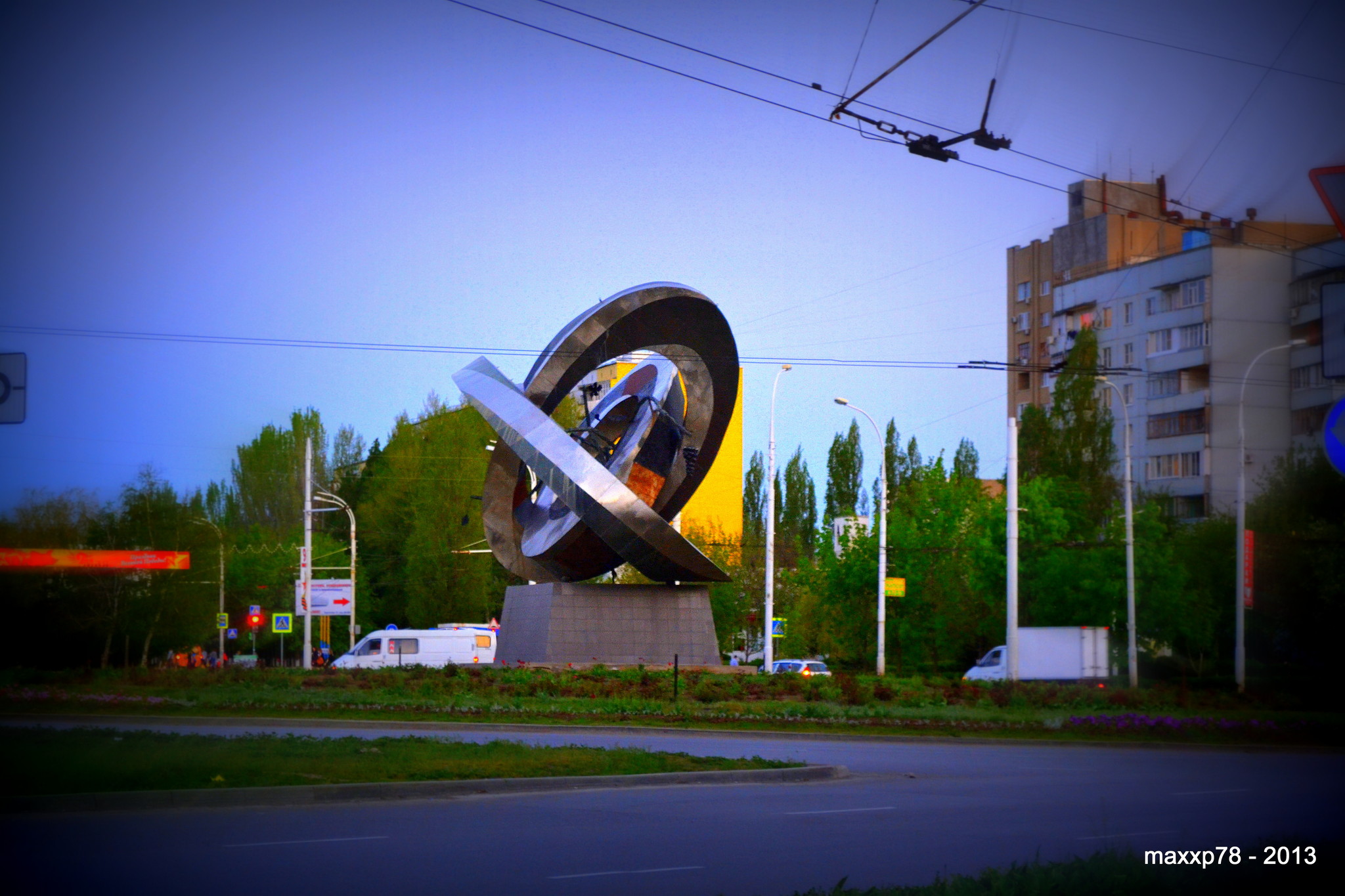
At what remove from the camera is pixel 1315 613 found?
29.6 ft

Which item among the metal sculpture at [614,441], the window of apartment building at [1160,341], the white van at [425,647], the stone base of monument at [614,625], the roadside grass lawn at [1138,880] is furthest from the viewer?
the white van at [425,647]

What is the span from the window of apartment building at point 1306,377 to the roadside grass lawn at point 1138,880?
10.2 ft

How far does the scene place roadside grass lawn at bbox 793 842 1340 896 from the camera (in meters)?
6.45

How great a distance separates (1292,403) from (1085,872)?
3.76m

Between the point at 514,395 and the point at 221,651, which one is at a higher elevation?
the point at 514,395

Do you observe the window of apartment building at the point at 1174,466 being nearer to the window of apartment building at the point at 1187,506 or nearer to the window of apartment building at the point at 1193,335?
the window of apartment building at the point at 1187,506

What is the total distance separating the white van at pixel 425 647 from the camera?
43.7 m

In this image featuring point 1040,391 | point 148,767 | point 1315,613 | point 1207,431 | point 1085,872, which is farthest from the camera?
point 1040,391

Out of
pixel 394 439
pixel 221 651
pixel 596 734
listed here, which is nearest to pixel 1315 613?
pixel 596 734

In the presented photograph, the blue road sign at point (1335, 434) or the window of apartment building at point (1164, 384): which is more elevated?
the window of apartment building at point (1164, 384)

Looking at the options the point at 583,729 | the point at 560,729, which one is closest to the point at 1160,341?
the point at 583,729

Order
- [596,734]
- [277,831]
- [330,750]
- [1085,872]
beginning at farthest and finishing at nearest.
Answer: [596,734]
[330,750]
[277,831]
[1085,872]

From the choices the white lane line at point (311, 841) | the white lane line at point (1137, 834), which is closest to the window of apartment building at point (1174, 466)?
the white lane line at point (1137, 834)

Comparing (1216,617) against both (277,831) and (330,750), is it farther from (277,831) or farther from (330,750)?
(277,831)
